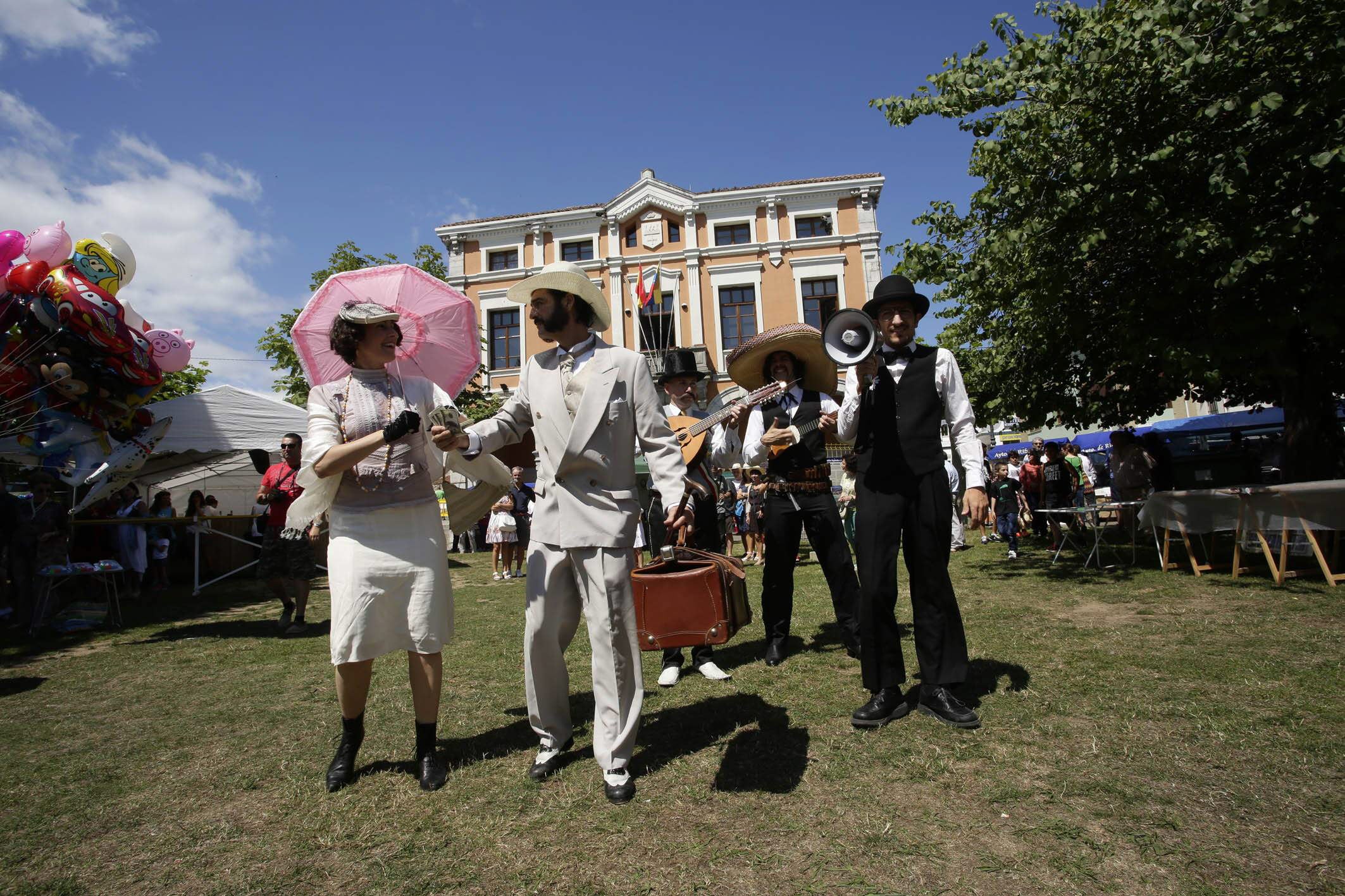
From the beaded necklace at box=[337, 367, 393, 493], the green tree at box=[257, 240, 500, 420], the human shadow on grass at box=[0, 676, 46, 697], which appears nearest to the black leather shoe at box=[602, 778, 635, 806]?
the beaded necklace at box=[337, 367, 393, 493]

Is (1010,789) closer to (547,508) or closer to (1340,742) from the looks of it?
(1340,742)

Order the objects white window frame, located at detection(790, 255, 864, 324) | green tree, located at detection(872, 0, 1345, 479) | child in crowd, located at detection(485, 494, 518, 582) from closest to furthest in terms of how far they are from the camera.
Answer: green tree, located at detection(872, 0, 1345, 479) < child in crowd, located at detection(485, 494, 518, 582) < white window frame, located at detection(790, 255, 864, 324)

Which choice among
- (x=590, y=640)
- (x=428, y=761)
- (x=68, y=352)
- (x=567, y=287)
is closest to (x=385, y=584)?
(x=428, y=761)

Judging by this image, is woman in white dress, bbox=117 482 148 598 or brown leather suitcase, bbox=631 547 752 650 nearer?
brown leather suitcase, bbox=631 547 752 650

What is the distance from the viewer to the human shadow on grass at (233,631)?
7.38 metres

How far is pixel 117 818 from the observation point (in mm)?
2887

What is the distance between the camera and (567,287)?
10.5 feet

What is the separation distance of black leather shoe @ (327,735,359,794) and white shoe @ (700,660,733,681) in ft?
7.12

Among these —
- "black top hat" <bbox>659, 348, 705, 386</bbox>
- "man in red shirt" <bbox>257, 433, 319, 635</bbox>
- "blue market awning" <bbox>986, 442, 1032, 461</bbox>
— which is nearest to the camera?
"black top hat" <bbox>659, 348, 705, 386</bbox>

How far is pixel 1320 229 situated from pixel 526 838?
9383 mm

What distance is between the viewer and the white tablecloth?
6.80m

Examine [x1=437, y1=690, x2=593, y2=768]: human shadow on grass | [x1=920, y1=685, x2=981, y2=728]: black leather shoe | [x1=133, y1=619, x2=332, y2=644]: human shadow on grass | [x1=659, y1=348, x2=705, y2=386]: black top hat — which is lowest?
[x1=133, y1=619, x2=332, y2=644]: human shadow on grass

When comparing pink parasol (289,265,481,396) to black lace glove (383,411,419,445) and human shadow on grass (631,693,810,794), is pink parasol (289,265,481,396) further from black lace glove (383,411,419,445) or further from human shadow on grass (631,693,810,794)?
human shadow on grass (631,693,810,794)

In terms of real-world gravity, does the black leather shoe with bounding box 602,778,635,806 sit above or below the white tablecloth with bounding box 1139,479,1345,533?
below
